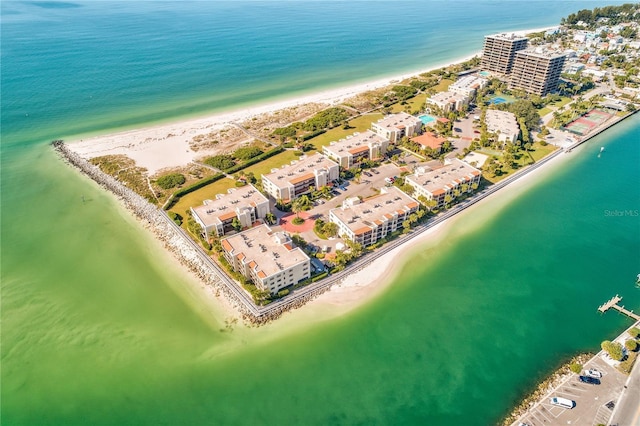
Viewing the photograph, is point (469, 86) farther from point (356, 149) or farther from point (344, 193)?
point (344, 193)

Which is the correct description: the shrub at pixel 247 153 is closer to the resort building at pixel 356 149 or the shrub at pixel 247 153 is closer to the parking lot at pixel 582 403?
the resort building at pixel 356 149

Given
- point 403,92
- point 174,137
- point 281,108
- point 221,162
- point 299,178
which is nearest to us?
point 299,178

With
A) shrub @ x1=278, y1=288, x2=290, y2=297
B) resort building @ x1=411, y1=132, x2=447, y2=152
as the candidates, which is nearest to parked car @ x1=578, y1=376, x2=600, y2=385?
shrub @ x1=278, y1=288, x2=290, y2=297

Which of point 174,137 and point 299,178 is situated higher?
point 174,137

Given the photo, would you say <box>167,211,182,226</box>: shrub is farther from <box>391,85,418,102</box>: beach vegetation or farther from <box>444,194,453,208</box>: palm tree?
<box>391,85,418,102</box>: beach vegetation

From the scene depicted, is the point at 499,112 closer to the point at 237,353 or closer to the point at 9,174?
the point at 237,353

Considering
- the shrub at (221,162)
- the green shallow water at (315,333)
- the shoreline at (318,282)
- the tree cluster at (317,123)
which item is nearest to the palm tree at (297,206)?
the shoreline at (318,282)

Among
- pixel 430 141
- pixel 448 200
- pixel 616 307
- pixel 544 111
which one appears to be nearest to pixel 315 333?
pixel 448 200
